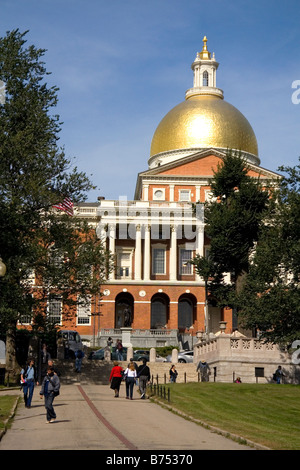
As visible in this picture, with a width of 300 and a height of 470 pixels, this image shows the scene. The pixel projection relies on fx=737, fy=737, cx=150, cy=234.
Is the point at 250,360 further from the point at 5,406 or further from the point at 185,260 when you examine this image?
the point at 185,260

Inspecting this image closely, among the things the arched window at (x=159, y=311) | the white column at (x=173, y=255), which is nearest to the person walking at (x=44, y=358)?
the white column at (x=173, y=255)

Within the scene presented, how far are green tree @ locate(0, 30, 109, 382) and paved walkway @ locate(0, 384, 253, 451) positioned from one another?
33.2 ft

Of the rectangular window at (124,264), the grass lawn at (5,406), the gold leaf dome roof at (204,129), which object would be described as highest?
the gold leaf dome roof at (204,129)

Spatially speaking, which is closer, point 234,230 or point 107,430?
point 107,430

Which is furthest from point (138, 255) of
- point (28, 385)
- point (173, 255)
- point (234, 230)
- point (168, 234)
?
point (28, 385)

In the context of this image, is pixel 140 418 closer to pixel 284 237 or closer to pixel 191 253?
pixel 284 237

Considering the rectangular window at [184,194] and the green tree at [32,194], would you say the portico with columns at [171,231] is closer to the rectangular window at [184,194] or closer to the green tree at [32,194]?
the rectangular window at [184,194]

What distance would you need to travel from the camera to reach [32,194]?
38.9m

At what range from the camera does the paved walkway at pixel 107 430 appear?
1661cm

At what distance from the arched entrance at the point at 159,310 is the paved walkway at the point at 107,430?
56801mm

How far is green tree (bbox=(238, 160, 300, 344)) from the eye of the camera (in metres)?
38.6

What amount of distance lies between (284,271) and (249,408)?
532 inches

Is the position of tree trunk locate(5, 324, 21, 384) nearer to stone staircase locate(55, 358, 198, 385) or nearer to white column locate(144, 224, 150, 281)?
stone staircase locate(55, 358, 198, 385)

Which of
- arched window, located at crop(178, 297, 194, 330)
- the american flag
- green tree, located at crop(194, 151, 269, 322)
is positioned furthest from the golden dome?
the american flag
